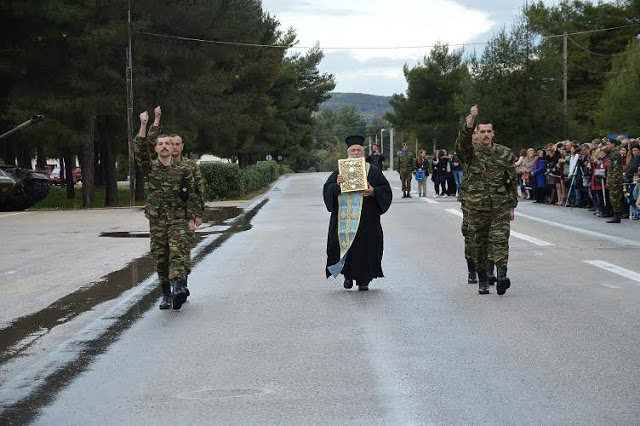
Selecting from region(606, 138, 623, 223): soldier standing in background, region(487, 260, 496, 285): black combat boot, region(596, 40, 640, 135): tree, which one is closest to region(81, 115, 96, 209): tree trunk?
region(606, 138, 623, 223): soldier standing in background

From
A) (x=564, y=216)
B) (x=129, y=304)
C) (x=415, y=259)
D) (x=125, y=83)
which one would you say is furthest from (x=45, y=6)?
(x=129, y=304)

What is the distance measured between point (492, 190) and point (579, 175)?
1724 cm

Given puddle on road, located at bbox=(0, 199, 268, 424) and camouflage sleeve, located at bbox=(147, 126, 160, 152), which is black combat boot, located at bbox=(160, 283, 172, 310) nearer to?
puddle on road, located at bbox=(0, 199, 268, 424)

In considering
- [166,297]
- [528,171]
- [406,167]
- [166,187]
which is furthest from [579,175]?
[166,187]

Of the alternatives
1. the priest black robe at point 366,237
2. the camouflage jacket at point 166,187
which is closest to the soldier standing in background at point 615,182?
the priest black robe at point 366,237

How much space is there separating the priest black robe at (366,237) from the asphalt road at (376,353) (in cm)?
27

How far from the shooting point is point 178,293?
1048 cm

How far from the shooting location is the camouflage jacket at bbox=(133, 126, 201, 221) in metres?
10.6

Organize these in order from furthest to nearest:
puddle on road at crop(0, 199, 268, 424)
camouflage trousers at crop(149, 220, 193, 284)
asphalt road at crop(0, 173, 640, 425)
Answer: camouflage trousers at crop(149, 220, 193, 284), puddle on road at crop(0, 199, 268, 424), asphalt road at crop(0, 173, 640, 425)

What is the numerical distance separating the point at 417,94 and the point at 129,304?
90.4 m

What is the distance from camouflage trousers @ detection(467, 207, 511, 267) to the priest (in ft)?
3.46

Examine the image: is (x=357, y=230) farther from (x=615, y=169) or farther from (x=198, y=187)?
(x=615, y=169)

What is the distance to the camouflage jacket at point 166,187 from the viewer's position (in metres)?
10.6

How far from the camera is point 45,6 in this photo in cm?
3631
